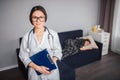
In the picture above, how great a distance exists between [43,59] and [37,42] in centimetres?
17

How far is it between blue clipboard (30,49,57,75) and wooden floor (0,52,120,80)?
4.54 feet

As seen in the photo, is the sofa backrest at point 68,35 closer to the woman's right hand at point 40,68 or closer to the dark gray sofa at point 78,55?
the dark gray sofa at point 78,55

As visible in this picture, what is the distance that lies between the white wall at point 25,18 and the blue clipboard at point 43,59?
1631 mm

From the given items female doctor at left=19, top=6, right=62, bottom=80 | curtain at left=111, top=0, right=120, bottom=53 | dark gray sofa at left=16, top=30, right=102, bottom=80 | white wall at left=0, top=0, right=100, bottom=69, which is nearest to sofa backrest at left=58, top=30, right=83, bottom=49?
dark gray sofa at left=16, top=30, right=102, bottom=80

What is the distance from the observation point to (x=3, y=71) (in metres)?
2.77

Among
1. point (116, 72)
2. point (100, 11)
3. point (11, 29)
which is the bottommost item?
point (116, 72)

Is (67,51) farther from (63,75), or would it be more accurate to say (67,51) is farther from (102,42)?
(102,42)

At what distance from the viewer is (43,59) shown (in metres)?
1.27

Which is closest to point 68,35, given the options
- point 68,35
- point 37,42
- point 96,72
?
point 68,35

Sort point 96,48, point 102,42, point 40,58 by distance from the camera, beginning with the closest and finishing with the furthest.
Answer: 1. point 40,58
2. point 96,48
3. point 102,42

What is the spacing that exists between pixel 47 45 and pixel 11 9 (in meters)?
1.65

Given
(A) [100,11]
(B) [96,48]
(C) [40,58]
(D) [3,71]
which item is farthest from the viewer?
(A) [100,11]

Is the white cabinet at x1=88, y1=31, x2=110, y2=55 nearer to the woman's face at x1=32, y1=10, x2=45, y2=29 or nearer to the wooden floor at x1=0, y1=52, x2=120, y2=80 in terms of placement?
the wooden floor at x1=0, y1=52, x2=120, y2=80

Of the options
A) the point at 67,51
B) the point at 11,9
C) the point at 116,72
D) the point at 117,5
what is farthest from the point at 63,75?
the point at 117,5
